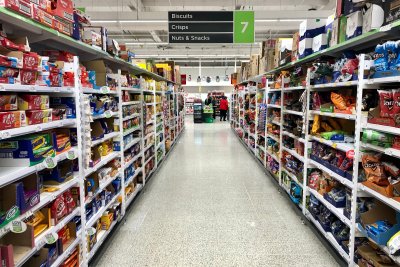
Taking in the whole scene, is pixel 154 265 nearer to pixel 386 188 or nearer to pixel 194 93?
pixel 386 188

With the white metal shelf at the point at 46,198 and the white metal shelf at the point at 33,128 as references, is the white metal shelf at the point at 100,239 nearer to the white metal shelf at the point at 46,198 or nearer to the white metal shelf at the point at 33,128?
the white metal shelf at the point at 46,198

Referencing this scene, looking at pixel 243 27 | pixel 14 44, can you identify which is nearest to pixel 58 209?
pixel 14 44

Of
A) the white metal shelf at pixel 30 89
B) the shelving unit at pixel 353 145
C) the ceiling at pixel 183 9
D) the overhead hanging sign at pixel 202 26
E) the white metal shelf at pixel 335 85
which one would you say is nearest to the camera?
the white metal shelf at pixel 30 89

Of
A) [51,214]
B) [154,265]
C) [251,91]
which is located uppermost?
[251,91]

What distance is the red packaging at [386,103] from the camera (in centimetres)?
211

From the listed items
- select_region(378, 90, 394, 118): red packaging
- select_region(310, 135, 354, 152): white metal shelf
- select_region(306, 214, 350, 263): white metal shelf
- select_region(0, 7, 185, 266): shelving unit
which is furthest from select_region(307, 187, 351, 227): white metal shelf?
select_region(0, 7, 185, 266): shelving unit

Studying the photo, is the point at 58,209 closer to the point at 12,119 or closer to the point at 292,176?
the point at 12,119

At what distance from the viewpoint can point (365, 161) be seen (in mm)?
2408

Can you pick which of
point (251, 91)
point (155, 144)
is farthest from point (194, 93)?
A: point (155, 144)

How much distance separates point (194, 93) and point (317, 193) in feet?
77.1

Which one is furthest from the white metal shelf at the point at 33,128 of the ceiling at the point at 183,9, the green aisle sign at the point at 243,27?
the ceiling at the point at 183,9

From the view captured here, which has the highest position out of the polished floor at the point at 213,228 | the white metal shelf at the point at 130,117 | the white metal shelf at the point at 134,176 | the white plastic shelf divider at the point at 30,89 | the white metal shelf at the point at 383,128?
the white plastic shelf divider at the point at 30,89

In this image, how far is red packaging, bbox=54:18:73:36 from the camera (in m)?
2.17

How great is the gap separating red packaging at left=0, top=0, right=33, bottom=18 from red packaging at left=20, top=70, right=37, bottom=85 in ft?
1.12
